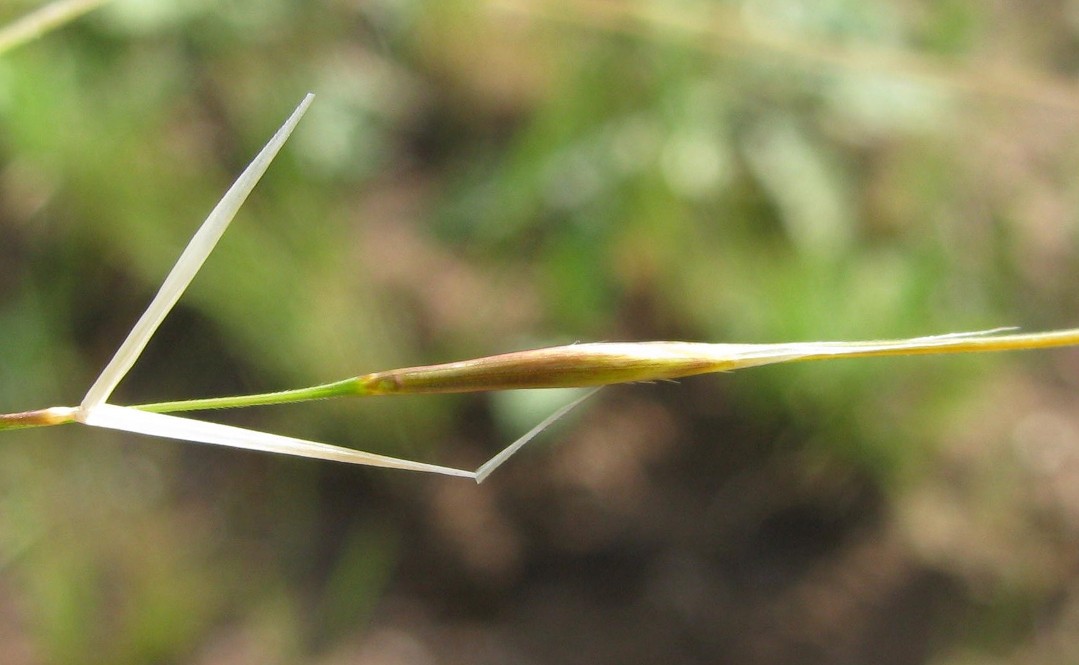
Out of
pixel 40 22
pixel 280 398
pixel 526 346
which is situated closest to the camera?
pixel 280 398

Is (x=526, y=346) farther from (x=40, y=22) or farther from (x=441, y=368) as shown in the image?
(x=441, y=368)

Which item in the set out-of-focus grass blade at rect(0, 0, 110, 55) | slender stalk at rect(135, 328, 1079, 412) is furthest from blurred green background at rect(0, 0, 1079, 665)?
slender stalk at rect(135, 328, 1079, 412)

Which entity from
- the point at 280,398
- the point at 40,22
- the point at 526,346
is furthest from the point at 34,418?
the point at 526,346

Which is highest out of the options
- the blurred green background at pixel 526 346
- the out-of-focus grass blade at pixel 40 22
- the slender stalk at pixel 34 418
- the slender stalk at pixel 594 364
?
the out-of-focus grass blade at pixel 40 22

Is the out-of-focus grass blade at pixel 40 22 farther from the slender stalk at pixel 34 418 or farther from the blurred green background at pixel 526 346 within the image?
the blurred green background at pixel 526 346

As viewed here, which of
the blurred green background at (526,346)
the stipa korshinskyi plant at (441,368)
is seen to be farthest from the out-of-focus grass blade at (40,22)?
the blurred green background at (526,346)

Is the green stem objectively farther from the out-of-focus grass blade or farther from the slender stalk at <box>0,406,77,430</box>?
the out-of-focus grass blade

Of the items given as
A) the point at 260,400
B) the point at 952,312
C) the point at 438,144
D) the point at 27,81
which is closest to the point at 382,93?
the point at 438,144
